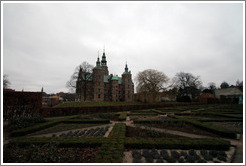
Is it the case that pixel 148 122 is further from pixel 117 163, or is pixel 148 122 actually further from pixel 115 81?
pixel 115 81

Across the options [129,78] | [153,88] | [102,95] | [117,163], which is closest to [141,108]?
[153,88]

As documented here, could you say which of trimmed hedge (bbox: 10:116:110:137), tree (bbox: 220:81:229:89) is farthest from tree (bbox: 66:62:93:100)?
tree (bbox: 220:81:229:89)

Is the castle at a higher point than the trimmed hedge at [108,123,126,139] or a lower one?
higher

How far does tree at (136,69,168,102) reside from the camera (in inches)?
1395

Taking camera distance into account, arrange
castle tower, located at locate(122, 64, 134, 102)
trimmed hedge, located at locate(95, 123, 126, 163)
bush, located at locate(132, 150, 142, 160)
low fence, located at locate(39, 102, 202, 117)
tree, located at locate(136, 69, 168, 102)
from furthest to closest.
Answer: castle tower, located at locate(122, 64, 134, 102)
tree, located at locate(136, 69, 168, 102)
low fence, located at locate(39, 102, 202, 117)
bush, located at locate(132, 150, 142, 160)
trimmed hedge, located at locate(95, 123, 126, 163)

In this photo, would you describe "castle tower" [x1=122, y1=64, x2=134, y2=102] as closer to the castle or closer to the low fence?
the castle

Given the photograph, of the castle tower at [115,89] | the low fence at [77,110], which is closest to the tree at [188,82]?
the castle tower at [115,89]

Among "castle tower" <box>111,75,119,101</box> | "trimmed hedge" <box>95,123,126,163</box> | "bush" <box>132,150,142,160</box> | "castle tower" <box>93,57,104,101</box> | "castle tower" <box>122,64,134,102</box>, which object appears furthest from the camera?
"castle tower" <box>122,64,134,102</box>

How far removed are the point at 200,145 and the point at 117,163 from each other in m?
4.19

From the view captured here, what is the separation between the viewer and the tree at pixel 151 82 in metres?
35.4

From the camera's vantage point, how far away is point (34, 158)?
4.41m

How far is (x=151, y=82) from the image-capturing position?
35750mm

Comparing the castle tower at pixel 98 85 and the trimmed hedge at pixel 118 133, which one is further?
the castle tower at pixel 98 85

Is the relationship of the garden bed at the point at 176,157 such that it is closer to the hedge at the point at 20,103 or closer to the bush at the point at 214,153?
the bush at the point at 214,153
